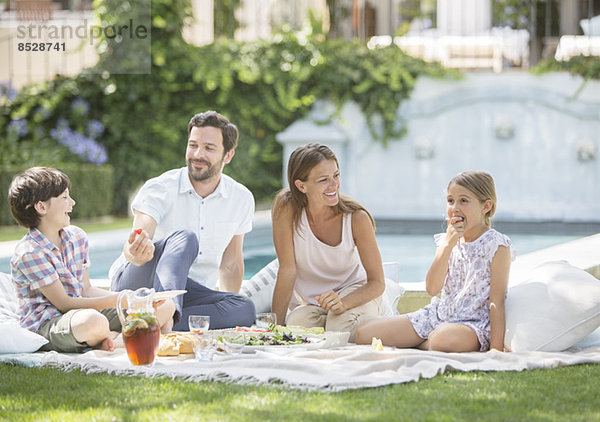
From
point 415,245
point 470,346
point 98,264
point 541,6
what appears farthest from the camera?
point 541,6

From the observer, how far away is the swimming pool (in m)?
6.63

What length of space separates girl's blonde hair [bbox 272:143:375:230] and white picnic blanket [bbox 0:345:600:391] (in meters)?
0.80

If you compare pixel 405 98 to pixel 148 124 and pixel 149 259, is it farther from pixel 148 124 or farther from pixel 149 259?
pixel 149 259

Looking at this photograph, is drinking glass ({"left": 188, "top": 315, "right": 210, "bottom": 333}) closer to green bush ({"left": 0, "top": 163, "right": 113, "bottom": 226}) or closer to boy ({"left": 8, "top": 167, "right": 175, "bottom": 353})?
boy ({"left": 8, "top": 167, "right": 175, "bottom": 353})

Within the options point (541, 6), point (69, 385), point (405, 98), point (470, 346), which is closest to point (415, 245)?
point (405, 98)

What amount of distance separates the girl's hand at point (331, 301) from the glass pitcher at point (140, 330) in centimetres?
86

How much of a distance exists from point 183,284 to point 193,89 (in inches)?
283

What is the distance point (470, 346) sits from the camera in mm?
3320

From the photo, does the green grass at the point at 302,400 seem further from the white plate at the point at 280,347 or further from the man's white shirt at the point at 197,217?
the man's white shirt at the point at 197,217

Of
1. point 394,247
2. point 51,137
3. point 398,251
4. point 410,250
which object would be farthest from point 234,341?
point 51,137

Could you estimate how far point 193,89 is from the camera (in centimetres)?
1038

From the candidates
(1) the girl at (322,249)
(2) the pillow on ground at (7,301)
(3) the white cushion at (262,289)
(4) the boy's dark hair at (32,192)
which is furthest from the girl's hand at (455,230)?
(2) the pillow on ground at (7,301)

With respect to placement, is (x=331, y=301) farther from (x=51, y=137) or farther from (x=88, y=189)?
(x=51, y=137)

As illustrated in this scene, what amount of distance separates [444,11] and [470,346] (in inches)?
356
